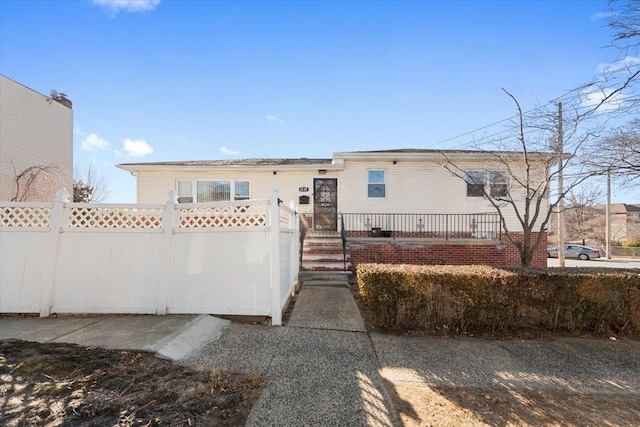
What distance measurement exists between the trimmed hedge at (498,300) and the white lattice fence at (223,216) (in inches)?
78.3

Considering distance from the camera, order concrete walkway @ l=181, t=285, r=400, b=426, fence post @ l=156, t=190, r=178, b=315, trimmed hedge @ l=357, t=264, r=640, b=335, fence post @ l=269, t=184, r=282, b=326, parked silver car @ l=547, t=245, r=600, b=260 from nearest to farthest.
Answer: concrete walkway @ l=181, t=285, r=400, b=426, trimmed hedge @ l=357, t=264, r=640, b=335, fence post @ l=269, t=184, r=282, b=326, fence post @ l=156, t=190, r=178, b=315, parked silver car @ l=547, t=245, r=600, b=260

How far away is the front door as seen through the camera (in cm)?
1177

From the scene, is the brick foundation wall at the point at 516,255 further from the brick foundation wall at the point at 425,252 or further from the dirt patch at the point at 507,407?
the dirt patch at the point at 507,407

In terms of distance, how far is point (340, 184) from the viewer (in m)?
11.7

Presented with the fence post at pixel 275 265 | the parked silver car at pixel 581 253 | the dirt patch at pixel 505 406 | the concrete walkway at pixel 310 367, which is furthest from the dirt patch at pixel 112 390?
the parked silver car at pixel 581 253

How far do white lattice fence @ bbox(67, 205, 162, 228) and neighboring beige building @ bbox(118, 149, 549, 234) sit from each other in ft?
21.6

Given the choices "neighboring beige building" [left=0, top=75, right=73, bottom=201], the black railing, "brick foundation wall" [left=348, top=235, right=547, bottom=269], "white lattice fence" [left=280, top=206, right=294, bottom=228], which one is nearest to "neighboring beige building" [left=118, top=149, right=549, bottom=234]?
the black railing

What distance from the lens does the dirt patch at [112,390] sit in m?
2.38

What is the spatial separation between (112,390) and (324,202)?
9549mm

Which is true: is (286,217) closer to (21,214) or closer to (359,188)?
(21,214)

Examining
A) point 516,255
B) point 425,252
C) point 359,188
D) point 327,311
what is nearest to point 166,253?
point 327,311

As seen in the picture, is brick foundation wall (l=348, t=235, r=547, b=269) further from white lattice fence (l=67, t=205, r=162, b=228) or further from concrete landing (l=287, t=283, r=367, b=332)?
white lattice fence (l=67, t=205, r=162, b=228)

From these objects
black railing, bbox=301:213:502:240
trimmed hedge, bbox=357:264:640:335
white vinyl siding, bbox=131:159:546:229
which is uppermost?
white vinyl siding, bbox=131:159:546:229

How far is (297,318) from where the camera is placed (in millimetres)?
5047
